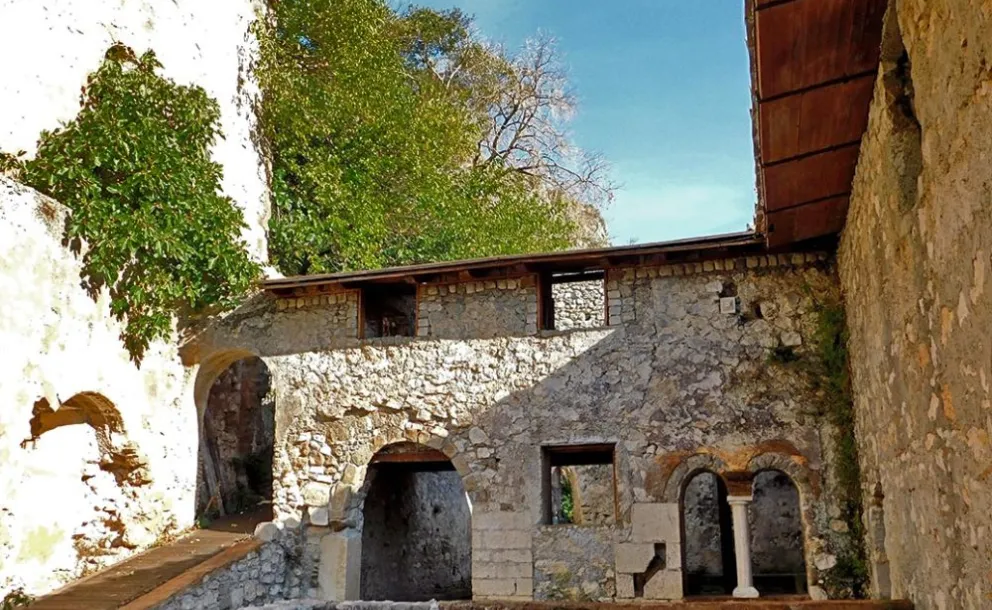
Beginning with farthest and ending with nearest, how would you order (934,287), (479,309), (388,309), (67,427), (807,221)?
(388,309)
(67,427)
(479,309)
(807,221)
(934,287)

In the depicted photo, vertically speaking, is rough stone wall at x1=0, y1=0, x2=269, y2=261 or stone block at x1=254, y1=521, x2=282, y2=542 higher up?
rough stone wall at x1=0, y1=0, x2=269, y2=261

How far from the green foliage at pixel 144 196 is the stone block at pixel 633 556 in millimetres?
5849

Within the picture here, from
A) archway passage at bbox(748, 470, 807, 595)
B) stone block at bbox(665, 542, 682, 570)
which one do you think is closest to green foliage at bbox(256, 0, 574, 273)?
archway passage at bbox(748, 470, 807, 595)

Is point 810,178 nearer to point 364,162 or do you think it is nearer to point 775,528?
point 775,528

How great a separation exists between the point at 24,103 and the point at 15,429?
12.5ft

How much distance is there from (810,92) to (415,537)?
415 inches

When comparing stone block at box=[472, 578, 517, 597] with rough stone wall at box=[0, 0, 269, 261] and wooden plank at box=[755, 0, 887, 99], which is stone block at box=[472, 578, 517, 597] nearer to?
rough stone wall at box=[0, 0, 269, 261]

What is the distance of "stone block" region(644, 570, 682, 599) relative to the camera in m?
9.34

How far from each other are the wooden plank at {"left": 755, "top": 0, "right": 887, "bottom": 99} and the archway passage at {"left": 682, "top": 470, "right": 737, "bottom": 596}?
921cm

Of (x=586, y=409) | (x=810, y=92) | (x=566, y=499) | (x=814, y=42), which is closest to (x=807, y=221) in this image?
(x=810, y=92)

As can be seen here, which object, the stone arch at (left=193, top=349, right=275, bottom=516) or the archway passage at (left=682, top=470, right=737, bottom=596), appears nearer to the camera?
the stone arch at (left=193, top=349, right=275, bottom=516)

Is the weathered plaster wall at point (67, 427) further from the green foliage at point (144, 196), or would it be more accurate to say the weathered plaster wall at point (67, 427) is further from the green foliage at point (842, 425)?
the green foliage at point (842, 425)

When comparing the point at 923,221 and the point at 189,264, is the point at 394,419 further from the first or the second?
the point at 923,221

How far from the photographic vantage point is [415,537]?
14.2 m
